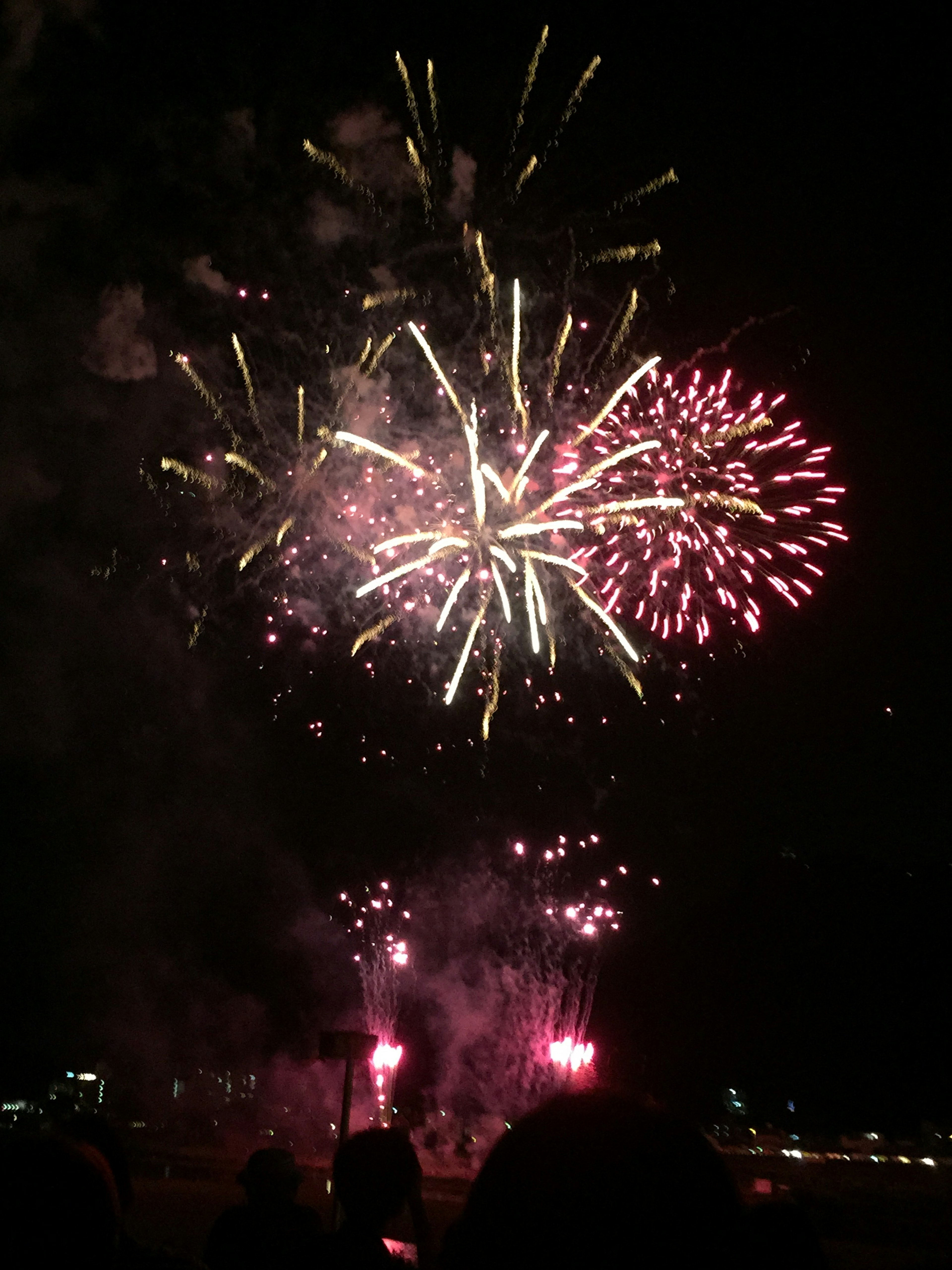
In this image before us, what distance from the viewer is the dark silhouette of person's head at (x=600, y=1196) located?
123 centimetres

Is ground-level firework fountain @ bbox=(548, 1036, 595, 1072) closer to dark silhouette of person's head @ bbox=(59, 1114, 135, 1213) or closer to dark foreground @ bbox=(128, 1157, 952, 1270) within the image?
dark foreground @ bbox=(128, 1157, 952, 1270)

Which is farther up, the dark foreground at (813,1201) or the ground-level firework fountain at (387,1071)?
the ground-level firework fountain at (387,1071)

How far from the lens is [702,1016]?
31.3 meters

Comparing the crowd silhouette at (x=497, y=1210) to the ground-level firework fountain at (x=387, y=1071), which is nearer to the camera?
the crowd silhouette at (x=497, y=1210)

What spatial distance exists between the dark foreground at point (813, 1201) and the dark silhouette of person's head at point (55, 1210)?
28.2 feet

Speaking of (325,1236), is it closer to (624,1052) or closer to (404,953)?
(404,953)

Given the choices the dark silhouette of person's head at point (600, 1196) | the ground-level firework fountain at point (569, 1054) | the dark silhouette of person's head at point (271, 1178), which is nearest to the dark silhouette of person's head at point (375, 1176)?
the dark silhouette of person's head at point (271, 1178)

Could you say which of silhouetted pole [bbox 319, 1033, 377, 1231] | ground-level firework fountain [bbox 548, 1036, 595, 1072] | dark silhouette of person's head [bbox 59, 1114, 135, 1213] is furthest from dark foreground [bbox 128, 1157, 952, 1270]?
dark silhouette of person's head [bbox 59, 1114, 135, 1213]

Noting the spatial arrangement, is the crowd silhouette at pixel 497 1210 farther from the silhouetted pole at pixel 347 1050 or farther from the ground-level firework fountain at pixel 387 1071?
the ground-level firework fountain at pixel 387 1071

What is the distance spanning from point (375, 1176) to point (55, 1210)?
1155 millimetres

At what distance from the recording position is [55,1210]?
1889 millimetres

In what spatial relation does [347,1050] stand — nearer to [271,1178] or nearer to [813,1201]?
[271,1178]

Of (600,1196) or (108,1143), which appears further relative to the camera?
(108,1143)

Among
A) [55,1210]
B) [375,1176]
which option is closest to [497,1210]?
[55,1210]
